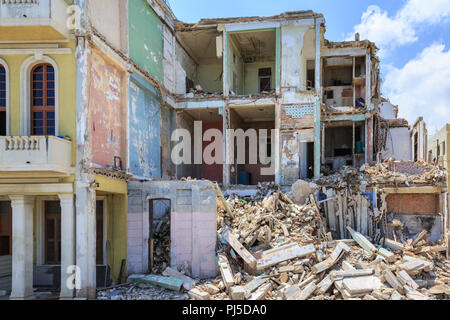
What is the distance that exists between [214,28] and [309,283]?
1450cm

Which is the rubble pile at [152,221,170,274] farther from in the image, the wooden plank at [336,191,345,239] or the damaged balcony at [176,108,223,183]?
the wooden plank at [336,191,345,239]

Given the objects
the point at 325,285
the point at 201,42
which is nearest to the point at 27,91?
the point at 325,285

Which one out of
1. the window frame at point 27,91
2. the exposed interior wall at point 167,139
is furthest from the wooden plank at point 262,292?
the exposed interior wall at point 167,139

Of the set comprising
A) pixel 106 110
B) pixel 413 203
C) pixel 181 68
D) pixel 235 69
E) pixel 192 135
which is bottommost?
pixel 413 203

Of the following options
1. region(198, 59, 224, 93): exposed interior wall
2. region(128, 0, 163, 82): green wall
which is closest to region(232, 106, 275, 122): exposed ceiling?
region(198, 59, 224, 93): exposed interior wall

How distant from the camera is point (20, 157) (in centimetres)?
1141

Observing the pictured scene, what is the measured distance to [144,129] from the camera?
17453 mm

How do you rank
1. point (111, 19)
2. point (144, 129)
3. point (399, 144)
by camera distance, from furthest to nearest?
point (399, 144) → point (144, 129) → point (111, 19)

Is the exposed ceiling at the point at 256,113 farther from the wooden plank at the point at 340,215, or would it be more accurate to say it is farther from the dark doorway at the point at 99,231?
the dark doorway at the point at 99,231

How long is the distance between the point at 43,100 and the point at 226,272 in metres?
8.08

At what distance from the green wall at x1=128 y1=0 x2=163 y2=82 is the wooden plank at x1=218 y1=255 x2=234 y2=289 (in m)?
8.93

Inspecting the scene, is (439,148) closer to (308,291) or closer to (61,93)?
(308,291)

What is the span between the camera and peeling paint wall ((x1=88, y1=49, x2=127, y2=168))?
12969 millimetres
